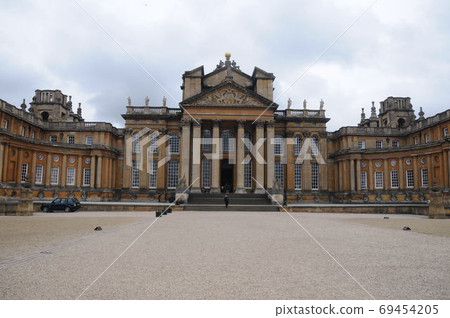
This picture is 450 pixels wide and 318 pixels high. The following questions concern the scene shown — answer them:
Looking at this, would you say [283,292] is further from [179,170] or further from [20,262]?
[179,170]

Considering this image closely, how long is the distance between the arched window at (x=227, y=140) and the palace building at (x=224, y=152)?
5.1 inches

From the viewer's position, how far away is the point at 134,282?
498 cm

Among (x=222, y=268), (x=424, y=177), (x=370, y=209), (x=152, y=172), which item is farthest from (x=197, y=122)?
(x=222, y=268)

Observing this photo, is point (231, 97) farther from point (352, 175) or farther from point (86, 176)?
point (86, 176)

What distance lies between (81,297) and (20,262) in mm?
2846

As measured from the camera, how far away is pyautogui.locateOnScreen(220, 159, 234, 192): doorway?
141ft

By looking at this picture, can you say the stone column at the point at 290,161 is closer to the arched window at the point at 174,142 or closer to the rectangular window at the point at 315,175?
the rectangular window at the point at 315,175

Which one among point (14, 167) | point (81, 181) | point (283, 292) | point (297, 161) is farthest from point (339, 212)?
point (14, 167)

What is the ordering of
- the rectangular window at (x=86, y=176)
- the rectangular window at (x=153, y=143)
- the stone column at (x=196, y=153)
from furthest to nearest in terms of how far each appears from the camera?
the rectangular window at (x=86, y=176)
the rectangular window at (x=153, y=143)
the stone column at (x=196, y=153)

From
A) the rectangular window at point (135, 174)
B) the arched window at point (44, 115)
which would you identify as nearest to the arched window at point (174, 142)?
the rectangular window at point (135, 174)

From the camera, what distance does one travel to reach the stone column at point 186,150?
3681cm

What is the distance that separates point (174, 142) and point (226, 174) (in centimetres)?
801

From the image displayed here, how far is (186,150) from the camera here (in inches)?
1470

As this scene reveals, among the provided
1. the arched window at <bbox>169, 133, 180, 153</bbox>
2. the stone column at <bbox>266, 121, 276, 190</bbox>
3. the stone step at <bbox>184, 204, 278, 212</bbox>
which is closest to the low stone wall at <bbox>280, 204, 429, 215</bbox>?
the stone step at <bbox>184, 204, 278, 212</bbox>
